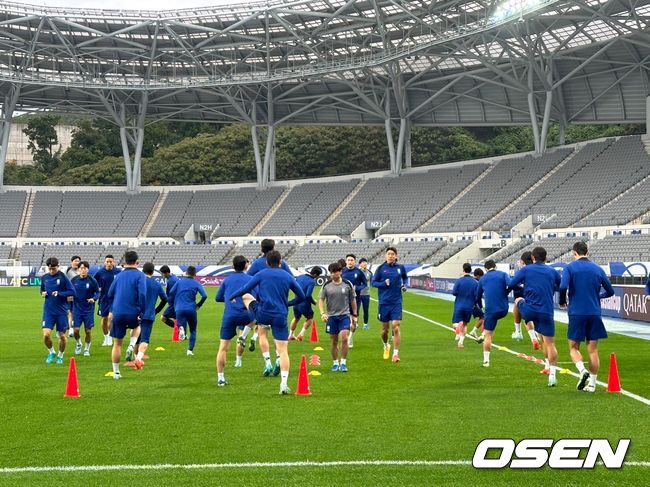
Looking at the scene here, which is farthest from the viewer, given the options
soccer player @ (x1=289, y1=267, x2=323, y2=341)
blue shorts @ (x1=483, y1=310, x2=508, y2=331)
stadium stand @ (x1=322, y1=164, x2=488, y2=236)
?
stadium stand @ (x1=322, y1=164, x2=488, y2=236)

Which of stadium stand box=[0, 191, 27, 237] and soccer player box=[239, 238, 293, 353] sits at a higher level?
stadium stand box=[0, 191, 27, 237]

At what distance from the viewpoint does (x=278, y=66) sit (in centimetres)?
6825

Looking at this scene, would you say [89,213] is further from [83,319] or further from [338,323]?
[338,323]

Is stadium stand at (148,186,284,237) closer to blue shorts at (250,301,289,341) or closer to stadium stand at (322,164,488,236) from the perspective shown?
stadium stand at (322,164,488,236)

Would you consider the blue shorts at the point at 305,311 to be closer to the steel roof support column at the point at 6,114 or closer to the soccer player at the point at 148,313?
the soccer player at the point at 148,313

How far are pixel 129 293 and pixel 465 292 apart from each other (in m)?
8.10

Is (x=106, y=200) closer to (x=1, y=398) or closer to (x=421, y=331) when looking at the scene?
(x=421, y=331)

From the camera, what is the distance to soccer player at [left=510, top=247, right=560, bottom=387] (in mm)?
13641

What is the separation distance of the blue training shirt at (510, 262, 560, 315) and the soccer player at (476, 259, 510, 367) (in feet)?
7.13

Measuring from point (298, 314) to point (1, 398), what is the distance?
10.00 m

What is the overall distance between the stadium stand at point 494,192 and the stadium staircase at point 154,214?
2418 centimetres

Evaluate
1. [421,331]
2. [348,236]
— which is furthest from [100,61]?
[421,331]

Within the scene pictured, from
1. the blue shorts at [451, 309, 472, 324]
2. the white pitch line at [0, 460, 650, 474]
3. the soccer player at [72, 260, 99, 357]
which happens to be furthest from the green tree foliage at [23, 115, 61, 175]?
the white pitch line at [0, 460, 650, 474]

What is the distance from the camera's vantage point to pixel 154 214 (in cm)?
7900
